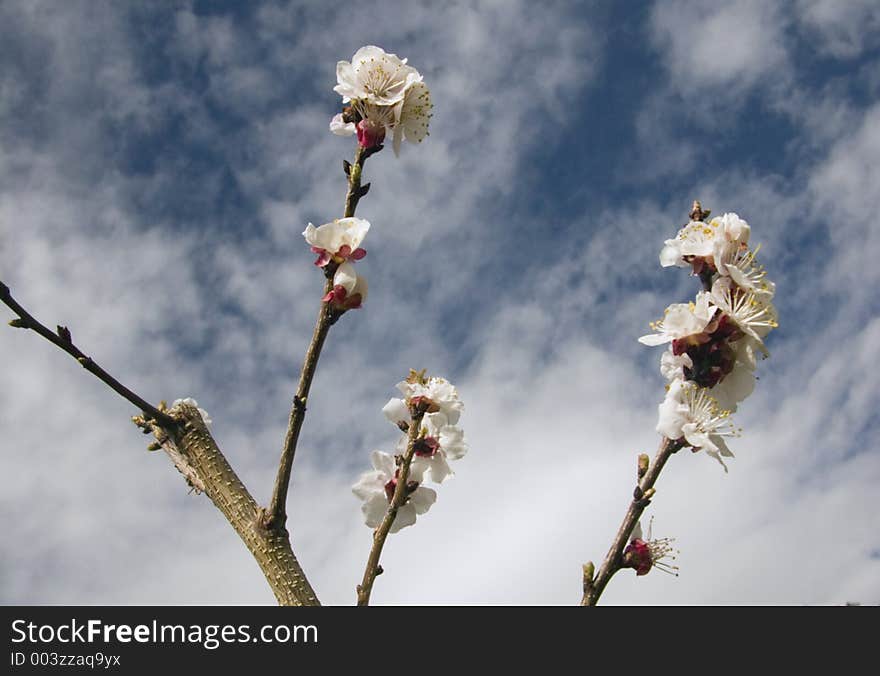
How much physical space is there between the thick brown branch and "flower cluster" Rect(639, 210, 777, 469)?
3.89 ft

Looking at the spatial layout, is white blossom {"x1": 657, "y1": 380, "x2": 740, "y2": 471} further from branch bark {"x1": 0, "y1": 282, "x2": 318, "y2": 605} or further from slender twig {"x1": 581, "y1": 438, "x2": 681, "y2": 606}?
branch bark {"x1": 0, "y1": 282, "x2": 318, "y2": 605}

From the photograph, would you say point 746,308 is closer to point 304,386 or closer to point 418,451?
point 418,451

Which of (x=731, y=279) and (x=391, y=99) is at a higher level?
(x=391, y=99)

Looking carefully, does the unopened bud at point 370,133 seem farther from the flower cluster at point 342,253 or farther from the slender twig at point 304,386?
the flower cluster at point 342,253

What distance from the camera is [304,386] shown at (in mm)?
2035

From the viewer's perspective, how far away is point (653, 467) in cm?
204

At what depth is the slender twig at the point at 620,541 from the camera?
6.52ft

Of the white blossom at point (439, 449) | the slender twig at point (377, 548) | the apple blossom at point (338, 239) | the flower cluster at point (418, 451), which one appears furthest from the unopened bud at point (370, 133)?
the slender twig at point (377, 548)

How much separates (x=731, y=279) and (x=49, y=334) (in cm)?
200

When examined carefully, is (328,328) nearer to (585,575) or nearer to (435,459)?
(435,459)

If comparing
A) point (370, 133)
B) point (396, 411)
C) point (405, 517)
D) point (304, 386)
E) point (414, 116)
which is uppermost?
point (414, 116)

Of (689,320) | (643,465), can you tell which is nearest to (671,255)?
(689,320)

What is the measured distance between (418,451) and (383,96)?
1.25 m
